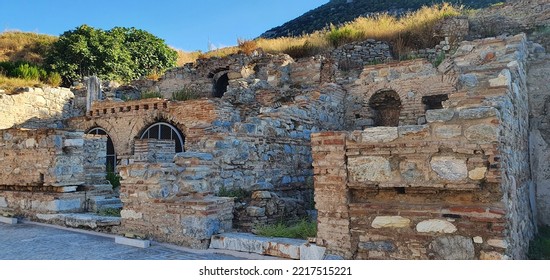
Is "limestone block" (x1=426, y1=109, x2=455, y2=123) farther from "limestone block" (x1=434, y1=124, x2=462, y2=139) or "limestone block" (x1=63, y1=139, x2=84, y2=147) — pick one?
"limestone block" (x1=63, y1=139, x2=84, y2=147)

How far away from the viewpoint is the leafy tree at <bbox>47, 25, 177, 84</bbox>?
2248 centimetres

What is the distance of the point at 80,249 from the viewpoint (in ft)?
17.9

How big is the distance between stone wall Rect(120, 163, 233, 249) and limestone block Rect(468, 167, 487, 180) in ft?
10.1

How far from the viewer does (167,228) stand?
562 cm

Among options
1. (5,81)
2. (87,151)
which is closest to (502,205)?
(87,151)

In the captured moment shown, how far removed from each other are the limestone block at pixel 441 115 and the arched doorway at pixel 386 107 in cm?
589

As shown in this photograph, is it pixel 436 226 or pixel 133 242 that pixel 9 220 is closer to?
pixel 133 242

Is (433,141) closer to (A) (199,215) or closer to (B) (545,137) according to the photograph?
(A) (199,215)

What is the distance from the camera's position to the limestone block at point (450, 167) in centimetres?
374

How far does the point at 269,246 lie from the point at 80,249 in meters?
2.55

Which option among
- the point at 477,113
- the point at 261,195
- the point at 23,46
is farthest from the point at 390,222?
the point at 23,46

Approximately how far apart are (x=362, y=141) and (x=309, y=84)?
8686mm

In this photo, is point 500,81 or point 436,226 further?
point 500,81

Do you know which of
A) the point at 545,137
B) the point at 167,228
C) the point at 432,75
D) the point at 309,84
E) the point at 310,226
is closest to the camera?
the point at 310,226
